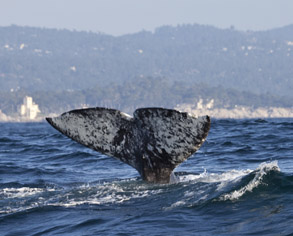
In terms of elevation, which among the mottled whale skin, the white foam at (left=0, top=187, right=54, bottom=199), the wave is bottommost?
the white foam at (left=0, top=187, right=54, bottom=199)

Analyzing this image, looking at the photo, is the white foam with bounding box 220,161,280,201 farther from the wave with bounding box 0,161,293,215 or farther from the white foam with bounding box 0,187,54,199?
the white foam with bounding box 0,187,54,199

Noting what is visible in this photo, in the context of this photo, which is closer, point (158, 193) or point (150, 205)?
point (150, 205)

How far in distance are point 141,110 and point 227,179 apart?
8.71 ft

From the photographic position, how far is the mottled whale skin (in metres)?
7.50

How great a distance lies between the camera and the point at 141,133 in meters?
8.02

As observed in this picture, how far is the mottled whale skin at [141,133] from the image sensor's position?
295 inches

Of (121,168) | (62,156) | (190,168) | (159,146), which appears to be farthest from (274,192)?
(62,156)

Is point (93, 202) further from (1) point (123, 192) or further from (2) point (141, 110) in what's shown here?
(2) point (141, 110)

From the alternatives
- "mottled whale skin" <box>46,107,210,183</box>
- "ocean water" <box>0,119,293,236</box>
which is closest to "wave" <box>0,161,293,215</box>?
"ocean water" <box>0,119,293,236</box>

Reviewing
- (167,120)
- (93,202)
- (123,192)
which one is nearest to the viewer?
(167,120)

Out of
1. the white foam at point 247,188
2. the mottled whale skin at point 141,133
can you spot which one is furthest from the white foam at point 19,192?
the white foam at point 247,188

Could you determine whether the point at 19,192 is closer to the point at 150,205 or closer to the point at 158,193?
the point at 158,193

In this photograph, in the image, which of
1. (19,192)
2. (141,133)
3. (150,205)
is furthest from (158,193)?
(19,192)

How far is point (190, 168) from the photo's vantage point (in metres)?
13.4
